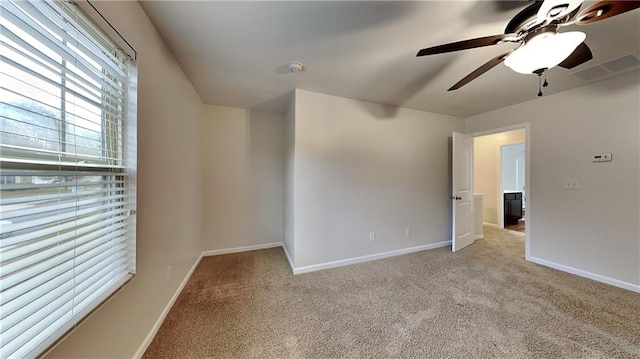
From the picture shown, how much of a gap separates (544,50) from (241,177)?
3398 millimetres

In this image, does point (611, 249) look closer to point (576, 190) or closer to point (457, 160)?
point (576, 190)

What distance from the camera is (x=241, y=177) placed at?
132 inches

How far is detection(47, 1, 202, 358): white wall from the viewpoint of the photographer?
1092mm

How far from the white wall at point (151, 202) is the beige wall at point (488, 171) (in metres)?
5.64

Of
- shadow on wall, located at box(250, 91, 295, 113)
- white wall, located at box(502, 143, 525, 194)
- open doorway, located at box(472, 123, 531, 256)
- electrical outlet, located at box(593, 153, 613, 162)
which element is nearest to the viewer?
electrical outlet, located at box(593, 153, 613, 162)

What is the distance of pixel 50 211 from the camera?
80 cm

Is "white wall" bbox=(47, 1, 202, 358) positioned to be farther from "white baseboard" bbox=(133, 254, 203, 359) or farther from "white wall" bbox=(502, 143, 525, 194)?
"white wall" bbox=(502, 143, 525, 194)

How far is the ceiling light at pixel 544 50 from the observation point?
107cm

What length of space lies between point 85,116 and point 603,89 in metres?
4.55

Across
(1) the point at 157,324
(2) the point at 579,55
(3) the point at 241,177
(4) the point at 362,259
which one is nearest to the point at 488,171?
(4) the point at 362,259

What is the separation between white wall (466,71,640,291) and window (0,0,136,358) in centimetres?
445

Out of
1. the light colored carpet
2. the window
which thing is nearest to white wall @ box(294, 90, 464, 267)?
the light colored carpet

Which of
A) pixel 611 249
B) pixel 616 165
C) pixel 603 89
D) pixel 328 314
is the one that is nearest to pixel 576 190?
pixel 616 165

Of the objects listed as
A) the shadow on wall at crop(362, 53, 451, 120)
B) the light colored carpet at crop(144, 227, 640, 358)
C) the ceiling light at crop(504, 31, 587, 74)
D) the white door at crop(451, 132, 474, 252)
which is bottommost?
the light colored carpet at crop(144, 227, 640, 358)
